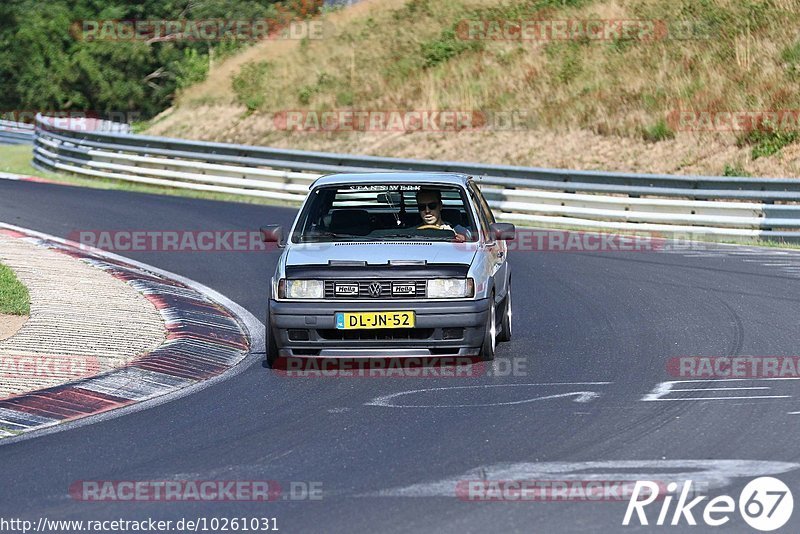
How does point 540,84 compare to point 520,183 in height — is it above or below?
above

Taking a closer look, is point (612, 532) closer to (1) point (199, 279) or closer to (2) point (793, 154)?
(1) point (199, 279)

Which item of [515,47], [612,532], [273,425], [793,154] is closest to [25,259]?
[273,425]

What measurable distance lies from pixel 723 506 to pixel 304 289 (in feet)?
15.8

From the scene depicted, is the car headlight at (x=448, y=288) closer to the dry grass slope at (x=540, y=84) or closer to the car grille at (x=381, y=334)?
the car grille at (x=381, y=334)

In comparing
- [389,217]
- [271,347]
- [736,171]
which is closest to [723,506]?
[271,347]

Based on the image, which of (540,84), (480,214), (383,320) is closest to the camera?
(383,320)

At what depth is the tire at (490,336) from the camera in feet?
34.9

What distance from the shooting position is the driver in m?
11.5

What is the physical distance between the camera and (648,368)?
10500mm

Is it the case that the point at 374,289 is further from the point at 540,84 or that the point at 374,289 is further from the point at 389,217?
the point at 540,84

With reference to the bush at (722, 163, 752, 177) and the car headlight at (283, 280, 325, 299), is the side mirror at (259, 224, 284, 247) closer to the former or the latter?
the car headlight at (283, 280, 325, 299)

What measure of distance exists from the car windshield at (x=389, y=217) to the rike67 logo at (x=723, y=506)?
4.89 metres

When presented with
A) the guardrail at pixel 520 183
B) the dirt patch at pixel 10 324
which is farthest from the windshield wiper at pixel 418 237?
the guardrail at pixel 520 183

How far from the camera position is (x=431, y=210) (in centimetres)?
1152
